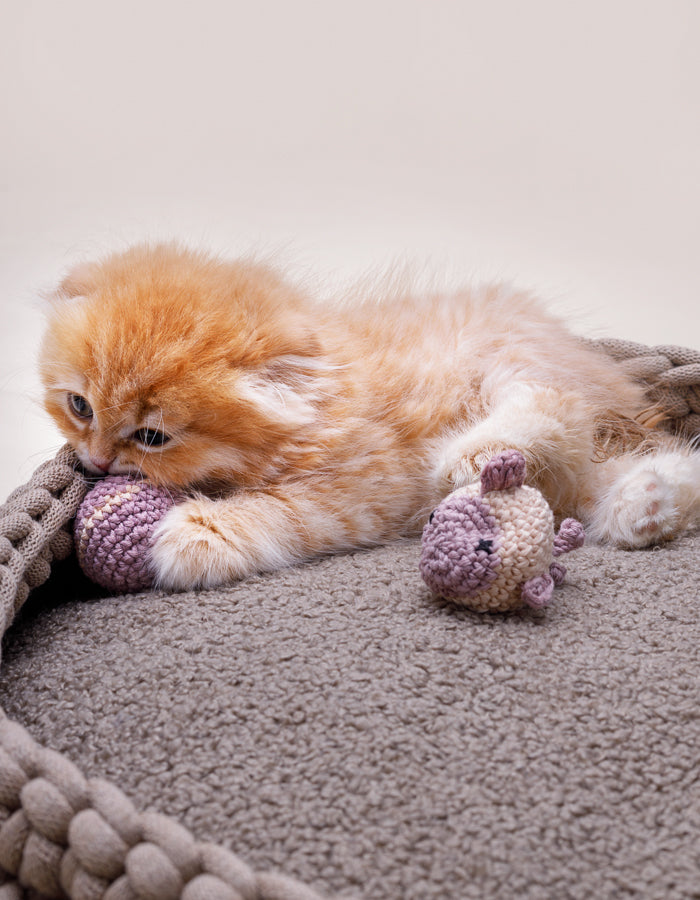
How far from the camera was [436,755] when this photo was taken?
2.44 ft

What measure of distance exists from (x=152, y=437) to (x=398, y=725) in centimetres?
57

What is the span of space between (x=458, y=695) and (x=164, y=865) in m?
0.32

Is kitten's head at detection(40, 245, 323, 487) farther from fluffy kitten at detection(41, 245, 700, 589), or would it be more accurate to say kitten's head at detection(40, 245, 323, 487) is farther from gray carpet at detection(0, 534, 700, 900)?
gray carpet at detection(0, 534, 700, 900)

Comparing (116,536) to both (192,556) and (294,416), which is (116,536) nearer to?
(192,556)

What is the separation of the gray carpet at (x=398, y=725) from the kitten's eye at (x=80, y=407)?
30 cm

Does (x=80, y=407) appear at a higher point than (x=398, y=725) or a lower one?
higher

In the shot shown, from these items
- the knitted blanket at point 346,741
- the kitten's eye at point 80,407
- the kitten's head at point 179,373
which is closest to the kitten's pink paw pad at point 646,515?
the knitted blanket at point 346,741

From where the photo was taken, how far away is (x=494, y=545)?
938 mm

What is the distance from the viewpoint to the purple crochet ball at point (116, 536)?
3.54ft

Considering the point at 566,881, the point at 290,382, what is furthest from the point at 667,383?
the point at 566,881

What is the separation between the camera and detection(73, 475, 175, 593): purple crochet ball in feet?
3.54

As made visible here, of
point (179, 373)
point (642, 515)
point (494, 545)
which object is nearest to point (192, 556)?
point (179, 373)

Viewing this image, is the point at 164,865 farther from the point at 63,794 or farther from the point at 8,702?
the point at 8,702

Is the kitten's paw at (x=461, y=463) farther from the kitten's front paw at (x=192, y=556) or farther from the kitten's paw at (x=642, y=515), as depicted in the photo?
the kitten's front paw at (x=192, y=556)
